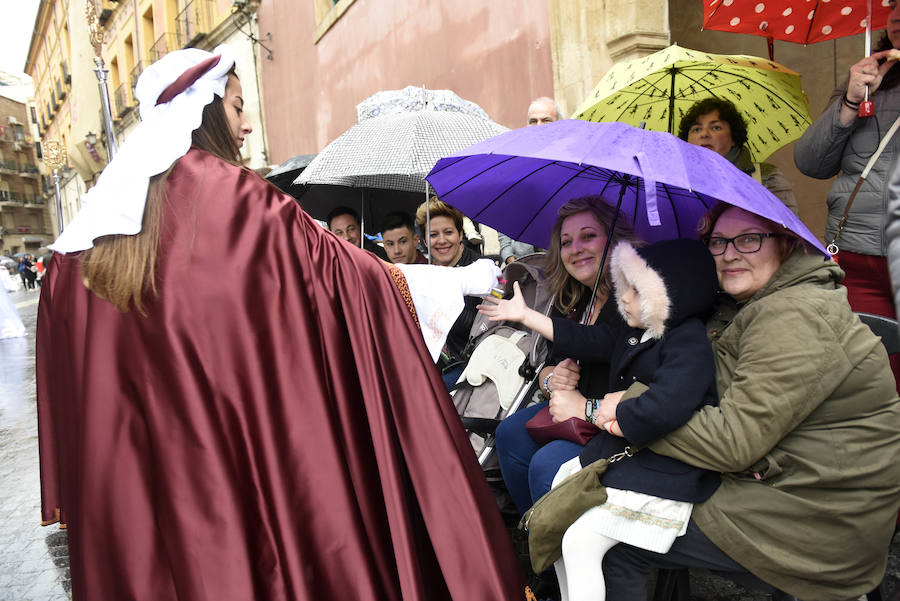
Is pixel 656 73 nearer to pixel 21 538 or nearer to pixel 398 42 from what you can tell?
pixel 21 538

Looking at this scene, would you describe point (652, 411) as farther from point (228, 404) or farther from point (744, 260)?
point (228, 404)

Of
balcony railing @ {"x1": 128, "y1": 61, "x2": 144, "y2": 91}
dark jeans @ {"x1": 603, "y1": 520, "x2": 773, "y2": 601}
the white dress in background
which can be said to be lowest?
dark jeans @ {"x1": 603, "y1": 520, "x2": 773, "y2": 601}

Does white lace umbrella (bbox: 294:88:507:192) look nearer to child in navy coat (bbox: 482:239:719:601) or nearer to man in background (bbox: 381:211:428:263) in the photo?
man in background (bbox: 381:211:428:263)

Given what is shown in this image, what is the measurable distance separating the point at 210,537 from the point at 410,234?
2.54 metres

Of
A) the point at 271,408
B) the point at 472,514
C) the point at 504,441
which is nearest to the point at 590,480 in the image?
Result: the point at 472,514

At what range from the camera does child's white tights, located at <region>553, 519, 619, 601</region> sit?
1792 mm

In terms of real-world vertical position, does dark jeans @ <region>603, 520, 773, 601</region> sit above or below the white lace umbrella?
below

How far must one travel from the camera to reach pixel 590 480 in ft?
5.93

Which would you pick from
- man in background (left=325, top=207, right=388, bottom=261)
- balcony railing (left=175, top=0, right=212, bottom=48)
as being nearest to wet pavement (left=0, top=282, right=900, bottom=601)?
man in background (left=325, top=207, right=388, bottom=261)

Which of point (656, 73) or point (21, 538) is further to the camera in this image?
point (21, 538)

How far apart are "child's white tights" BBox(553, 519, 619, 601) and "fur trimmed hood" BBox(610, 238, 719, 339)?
0.61 m

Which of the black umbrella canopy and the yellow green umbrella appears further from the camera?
the black umbrella canopy

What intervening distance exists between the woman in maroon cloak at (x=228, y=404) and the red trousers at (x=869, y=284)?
180 centimetres

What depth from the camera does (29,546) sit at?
135 inches
